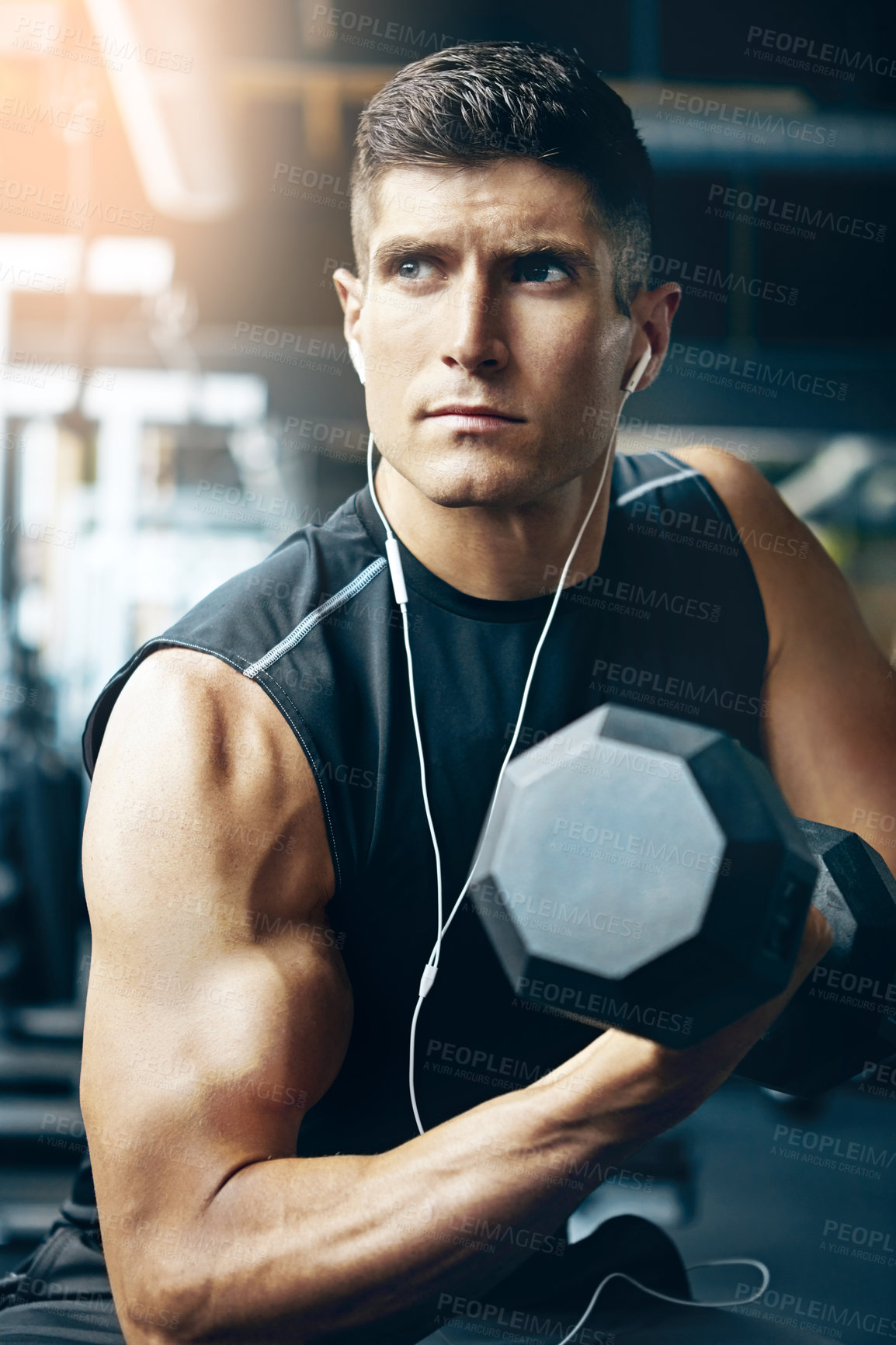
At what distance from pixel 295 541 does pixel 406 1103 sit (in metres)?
0.63

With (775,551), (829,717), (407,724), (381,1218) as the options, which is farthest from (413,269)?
(381,1218)

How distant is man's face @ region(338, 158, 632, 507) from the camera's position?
1.07 m

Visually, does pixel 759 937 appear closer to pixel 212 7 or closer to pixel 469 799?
pixel 469 799

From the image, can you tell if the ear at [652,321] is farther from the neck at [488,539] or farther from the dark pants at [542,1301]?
the dark pants at [542,1301]

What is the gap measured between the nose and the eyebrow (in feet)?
0.13

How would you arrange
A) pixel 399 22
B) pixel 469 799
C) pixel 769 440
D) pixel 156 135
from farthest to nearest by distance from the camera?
pixel 769 440 → pixel 156 135 → pixel 399 22 → pixel 469 799

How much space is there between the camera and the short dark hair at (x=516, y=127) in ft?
3.53

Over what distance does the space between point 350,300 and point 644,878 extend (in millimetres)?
896

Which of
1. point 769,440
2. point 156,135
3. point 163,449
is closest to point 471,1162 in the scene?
point 156,135

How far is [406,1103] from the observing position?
1.13m

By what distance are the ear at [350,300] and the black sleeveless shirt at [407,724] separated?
211 mm

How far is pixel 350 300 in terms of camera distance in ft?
4.18

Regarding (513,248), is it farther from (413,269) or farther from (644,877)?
(644,877)

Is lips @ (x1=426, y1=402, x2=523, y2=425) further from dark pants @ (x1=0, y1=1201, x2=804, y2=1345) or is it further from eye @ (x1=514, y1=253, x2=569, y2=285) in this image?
dark pants @ (x1=0, y1=1201, x2=804, y2=1345)
